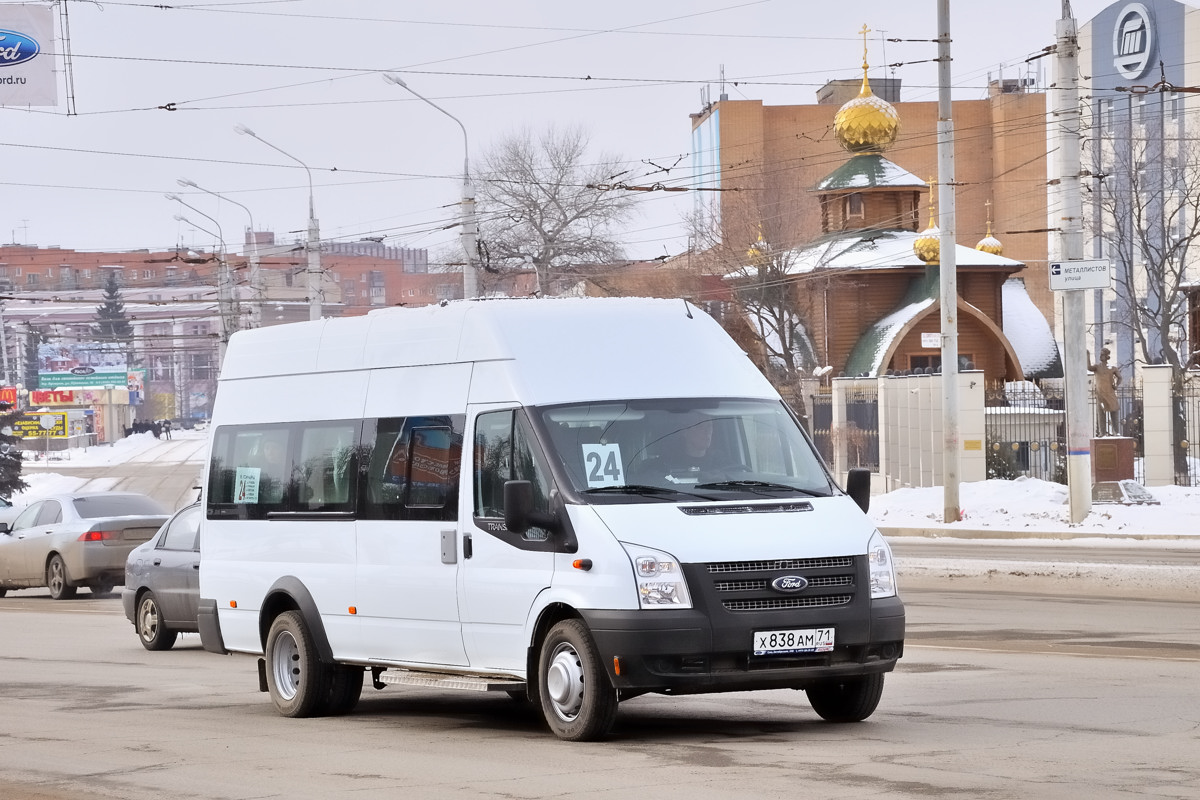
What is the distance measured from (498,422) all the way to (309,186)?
36588 millimetres

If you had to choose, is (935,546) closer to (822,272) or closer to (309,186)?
(309,186)

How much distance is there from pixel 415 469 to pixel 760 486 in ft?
7.01

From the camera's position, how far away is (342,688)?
1109 centimetres

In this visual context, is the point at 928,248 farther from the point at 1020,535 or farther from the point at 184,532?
the point at 184,532

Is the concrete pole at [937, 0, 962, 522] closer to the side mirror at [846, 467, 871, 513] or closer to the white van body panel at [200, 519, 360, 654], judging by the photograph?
the white van body panel at [200, 519, 360, 654]

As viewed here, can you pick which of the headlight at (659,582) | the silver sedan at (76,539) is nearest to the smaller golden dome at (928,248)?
the silver sedan at (76,539)

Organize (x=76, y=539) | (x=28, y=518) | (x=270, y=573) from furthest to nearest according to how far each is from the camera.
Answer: (x=28, y=518), (x=76, y=539), (x=270, y=573)

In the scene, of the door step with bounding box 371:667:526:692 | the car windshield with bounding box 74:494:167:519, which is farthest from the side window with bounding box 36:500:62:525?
the door step with bounding box 371:667:526:692

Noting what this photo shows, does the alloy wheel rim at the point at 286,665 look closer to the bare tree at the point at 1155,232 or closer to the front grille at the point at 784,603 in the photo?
the front grille at the point at 784,603

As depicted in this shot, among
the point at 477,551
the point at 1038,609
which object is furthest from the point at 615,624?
the point at 1038,609

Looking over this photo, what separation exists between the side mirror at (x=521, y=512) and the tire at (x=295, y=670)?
241cm

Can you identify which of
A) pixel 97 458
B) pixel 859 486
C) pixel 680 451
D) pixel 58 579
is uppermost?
pixel 680 451

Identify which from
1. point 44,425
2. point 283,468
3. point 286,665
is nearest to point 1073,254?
point 283,468

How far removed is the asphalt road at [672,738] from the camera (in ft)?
25.0
